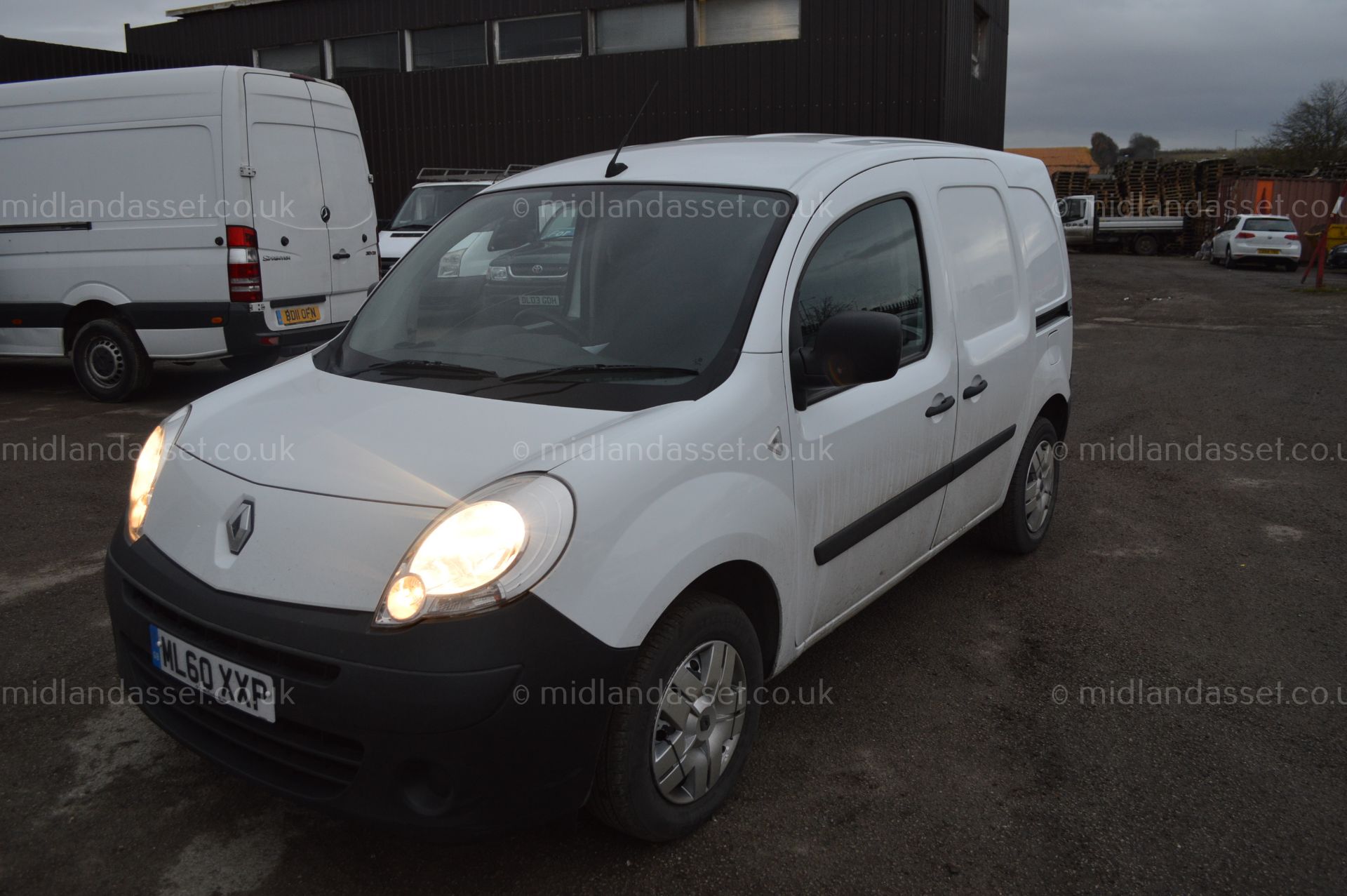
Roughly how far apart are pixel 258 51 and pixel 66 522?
21550 millimetres

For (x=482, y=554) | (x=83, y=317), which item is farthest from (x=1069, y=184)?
(x=482, y=554)

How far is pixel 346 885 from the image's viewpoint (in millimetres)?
2518

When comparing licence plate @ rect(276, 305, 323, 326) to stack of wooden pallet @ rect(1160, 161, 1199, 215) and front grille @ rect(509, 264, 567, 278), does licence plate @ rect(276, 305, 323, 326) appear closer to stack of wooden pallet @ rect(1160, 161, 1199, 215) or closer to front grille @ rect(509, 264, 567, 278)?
front grille @ rect(509, 264, 567, 278)

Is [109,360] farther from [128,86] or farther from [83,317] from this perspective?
[128,86]

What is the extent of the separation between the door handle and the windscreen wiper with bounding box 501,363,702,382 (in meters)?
1.10

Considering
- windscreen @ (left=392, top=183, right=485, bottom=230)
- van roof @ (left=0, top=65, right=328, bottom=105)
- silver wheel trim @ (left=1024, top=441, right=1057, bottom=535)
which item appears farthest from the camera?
windscreen @ (left=392, top=183, right=485, bottom=230)

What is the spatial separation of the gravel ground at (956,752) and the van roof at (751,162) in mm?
1724

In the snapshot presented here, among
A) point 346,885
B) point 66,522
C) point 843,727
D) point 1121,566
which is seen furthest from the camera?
point 66,522

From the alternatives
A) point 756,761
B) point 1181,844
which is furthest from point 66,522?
point 1181,844

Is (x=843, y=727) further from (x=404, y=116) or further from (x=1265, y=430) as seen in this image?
(x=404, y=116)

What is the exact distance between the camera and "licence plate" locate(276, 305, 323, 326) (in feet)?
26.9

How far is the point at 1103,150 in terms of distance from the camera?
87.0 m

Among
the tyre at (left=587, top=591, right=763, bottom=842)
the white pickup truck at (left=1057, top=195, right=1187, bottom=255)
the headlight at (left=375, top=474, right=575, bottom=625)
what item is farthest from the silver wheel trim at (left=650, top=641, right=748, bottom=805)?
the white pickup truck at (left=1057, top=195, right=1187, bottom=255)

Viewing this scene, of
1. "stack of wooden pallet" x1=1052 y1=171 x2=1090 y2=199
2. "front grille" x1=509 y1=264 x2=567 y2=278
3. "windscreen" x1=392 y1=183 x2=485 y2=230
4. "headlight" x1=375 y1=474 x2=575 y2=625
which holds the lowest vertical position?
"headlight" x1=375 y1=474 x2=575 y2=625
